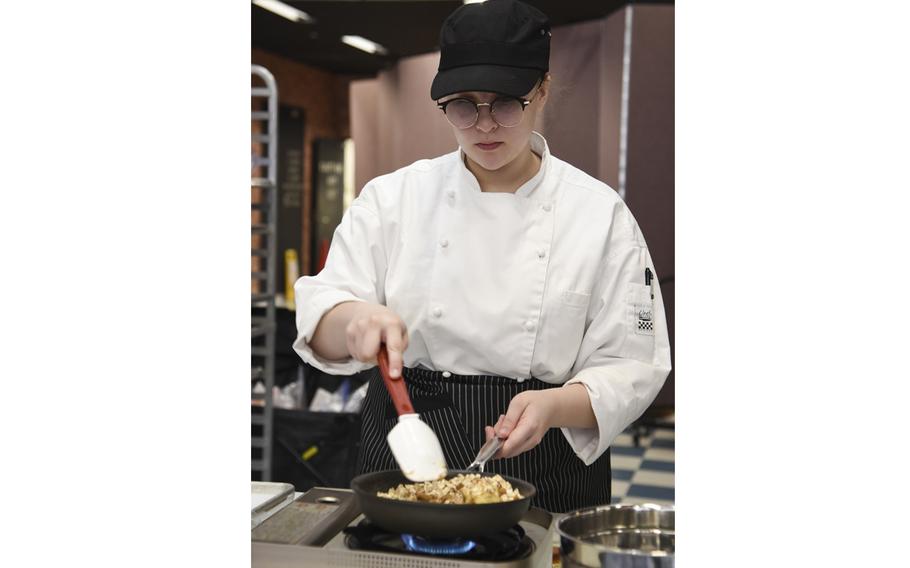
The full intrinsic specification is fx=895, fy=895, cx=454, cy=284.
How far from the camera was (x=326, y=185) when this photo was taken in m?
15.0

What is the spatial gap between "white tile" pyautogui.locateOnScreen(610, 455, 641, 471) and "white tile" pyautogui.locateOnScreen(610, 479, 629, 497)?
32cm

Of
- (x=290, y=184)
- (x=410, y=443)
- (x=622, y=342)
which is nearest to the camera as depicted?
(x=410, y=443)

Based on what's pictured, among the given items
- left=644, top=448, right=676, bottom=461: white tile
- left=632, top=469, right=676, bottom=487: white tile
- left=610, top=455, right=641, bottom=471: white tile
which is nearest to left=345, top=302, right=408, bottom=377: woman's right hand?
left=632, top=469, right=676, bottom=487: white tile

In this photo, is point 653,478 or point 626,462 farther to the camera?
point 626,462

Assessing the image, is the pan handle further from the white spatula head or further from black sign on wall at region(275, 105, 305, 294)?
black sign on wall at region(275, 105, 305, 294)

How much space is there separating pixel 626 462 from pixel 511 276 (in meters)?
4.07

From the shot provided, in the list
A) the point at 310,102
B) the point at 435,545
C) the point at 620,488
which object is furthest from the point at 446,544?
the point at 310,102

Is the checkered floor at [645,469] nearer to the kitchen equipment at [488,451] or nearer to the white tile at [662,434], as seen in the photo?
the white tile at [662,434]

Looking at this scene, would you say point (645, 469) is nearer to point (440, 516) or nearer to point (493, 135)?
point (493, 135)

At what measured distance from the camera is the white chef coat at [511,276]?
5.18ft

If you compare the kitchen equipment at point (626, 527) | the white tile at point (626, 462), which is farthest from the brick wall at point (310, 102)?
the kitchen equipment at point (626, 527)
